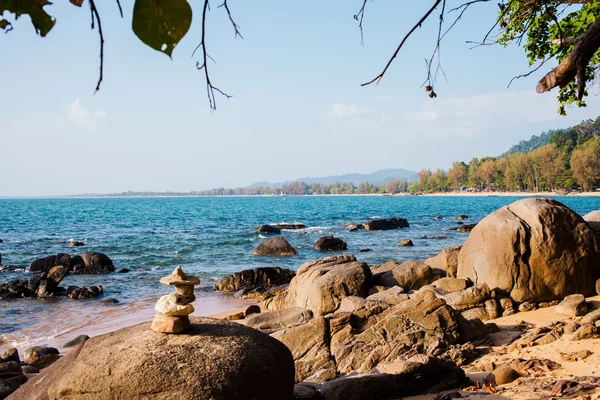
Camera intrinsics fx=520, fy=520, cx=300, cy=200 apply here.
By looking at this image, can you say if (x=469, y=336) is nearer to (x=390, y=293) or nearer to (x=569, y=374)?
(x=569, y=374)

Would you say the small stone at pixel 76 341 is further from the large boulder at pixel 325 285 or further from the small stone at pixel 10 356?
the large boulder at pixel 325 285

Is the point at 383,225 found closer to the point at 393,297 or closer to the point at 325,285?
the point at 325,285

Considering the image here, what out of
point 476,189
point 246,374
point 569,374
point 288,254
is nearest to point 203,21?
point 246,374

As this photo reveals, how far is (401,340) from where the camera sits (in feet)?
25.9

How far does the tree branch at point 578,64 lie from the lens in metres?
2.80

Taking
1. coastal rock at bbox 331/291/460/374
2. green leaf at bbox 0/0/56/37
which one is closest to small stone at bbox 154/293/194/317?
coastal rock at bbox 331/291/460/374

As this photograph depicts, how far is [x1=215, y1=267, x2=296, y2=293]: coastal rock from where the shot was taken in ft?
59.7

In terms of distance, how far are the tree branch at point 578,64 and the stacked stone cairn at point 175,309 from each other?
145 inches

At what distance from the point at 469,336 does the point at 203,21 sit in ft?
25.8

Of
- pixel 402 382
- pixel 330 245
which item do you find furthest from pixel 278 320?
pixel 330 245

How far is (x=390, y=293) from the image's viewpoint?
1115 centimetres

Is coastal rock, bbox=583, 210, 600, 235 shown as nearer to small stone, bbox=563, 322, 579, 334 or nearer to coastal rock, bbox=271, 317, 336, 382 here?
small stone, bbox=563, 322, 579, 334

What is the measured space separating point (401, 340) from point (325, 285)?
4132 millimetres

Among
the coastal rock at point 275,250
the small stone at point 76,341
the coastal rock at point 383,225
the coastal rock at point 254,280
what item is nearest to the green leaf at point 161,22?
the small stone at point 76,341
